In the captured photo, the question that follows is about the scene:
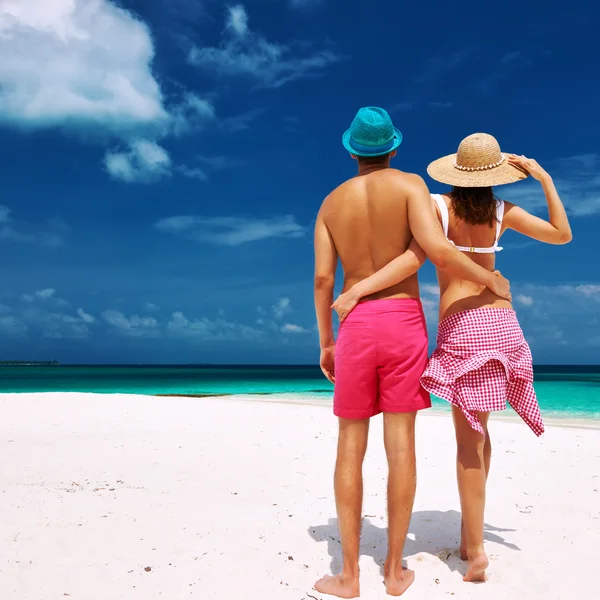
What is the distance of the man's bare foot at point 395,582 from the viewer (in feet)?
10.7

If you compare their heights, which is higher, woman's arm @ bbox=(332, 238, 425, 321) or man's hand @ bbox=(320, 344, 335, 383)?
woman's arm @ bbox=(332, 238, 425, 321)

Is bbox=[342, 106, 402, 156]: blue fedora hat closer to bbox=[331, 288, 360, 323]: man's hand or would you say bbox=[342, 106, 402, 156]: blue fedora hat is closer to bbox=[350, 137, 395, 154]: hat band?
bbox=[350, 137, 395, 154]: hat band

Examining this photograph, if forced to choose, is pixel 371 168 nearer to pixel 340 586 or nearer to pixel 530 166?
pixel 530 166

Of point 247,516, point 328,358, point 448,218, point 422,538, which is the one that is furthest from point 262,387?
point 448,218

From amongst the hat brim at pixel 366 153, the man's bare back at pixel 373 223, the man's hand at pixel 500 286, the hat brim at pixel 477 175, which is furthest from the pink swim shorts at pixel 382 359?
the hat brim at pixel 366 153

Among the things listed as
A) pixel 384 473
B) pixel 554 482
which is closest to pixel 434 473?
pixel 384 473

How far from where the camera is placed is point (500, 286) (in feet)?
11.1

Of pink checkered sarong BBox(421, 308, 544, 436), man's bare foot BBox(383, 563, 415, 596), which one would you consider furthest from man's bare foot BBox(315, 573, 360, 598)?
pink checkered sarong BBox(421, 308, 544, 436)

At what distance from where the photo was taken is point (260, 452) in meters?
7.24

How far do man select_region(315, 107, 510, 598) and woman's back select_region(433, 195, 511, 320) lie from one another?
11cm

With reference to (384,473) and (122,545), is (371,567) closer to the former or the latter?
(122,545)

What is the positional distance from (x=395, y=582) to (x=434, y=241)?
6.05ft

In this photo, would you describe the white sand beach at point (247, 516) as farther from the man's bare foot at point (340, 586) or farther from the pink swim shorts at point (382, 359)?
the pink swim shorts at point (382, 359)

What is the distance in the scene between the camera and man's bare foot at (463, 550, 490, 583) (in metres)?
3.40
